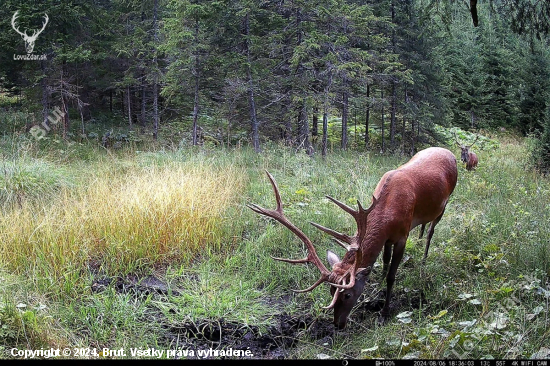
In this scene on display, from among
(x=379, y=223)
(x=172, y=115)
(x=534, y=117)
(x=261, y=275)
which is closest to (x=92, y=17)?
(x=172, y=115)

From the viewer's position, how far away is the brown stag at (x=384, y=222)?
346cm

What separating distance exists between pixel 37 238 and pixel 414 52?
14196 millimetres

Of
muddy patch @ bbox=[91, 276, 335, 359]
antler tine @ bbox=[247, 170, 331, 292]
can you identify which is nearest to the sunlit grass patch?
muddy patch @ bbox=[91, 276, 335, 359]

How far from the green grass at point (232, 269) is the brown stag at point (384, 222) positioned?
412mm

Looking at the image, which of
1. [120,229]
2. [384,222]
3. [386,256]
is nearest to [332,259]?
[384,222]

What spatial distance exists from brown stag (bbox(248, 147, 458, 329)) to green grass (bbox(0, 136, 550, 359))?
0.41 metres

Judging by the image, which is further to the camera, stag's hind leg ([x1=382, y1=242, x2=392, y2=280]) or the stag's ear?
stag's hind leg ([x1=382, y1=242, x2=392, y2=280])

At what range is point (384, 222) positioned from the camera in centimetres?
374

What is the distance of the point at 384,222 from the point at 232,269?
1858 mm

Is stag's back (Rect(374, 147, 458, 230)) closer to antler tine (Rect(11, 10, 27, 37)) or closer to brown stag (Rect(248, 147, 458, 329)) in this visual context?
brown stag (Rect(248, 147, 458, 329))

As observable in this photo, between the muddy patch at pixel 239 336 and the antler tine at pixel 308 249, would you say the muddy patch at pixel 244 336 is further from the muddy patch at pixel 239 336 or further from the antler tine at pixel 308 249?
the antler tine at pixel 308 249

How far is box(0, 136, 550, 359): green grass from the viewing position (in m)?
3.36

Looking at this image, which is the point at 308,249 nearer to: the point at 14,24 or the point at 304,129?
the point at 304,129

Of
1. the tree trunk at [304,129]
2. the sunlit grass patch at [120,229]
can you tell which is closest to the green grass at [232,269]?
the sunlit grass patch at [120,229]
